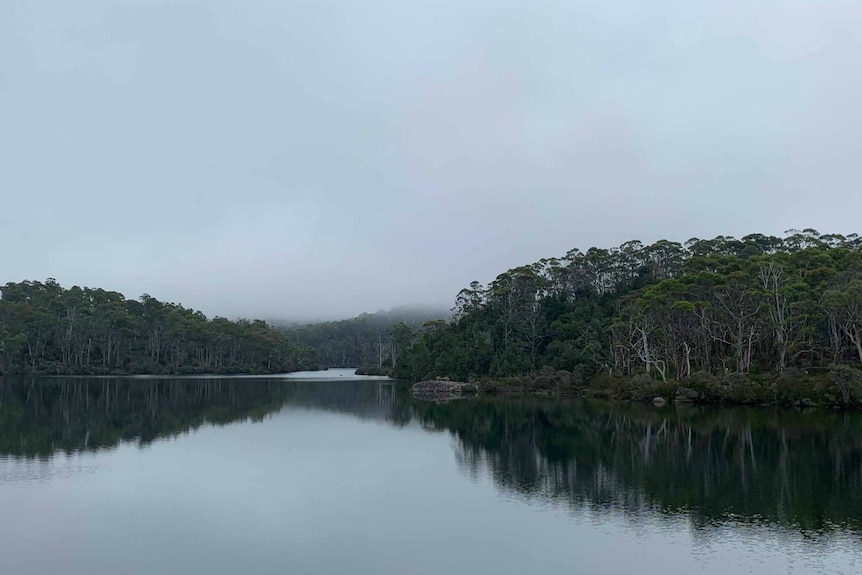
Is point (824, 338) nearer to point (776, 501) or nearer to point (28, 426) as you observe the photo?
point (776, 501)

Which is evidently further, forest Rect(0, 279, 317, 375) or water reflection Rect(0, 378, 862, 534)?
forest Rect(0, 279, 317, 375)

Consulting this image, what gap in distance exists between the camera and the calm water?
1691 cm

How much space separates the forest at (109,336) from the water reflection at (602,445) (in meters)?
52.7

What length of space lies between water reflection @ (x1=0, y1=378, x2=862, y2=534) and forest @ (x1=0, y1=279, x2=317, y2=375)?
52715mm

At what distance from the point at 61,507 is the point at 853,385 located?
53.9 metres

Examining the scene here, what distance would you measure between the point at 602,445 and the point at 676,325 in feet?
111

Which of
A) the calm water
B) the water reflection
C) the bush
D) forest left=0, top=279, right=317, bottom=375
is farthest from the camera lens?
forest left=0, top=279, right=317, bottom=375

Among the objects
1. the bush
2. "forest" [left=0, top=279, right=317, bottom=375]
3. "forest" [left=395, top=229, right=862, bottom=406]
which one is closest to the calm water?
the bush

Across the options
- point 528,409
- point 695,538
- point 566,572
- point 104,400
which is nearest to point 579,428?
point 528,409

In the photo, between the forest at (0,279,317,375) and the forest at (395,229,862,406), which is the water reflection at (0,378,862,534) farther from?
the forest at (0,279,317,375)

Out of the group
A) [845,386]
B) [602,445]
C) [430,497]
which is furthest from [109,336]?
[845,386]

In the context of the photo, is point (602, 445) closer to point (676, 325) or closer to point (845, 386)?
point (845, 386)

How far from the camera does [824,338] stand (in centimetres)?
6488

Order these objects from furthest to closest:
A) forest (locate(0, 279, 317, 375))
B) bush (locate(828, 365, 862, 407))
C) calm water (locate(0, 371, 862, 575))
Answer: forest (locate(0, 279, 317, 375)) < bush (locate(828, 365, 862, 407)) < calm water (locate(0, 371, 862, 575))
